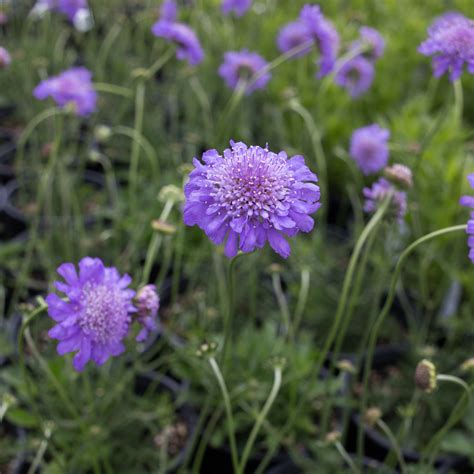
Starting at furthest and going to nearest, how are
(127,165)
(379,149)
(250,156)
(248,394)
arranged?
(127,165), (379,149), (248,394), (250,156)

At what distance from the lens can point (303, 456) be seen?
119 centimetres

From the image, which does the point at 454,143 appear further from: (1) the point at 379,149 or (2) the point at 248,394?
(2) the point at 248,394

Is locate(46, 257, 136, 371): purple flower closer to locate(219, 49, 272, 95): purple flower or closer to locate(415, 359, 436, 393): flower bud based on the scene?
locate(415, 359, 436, 393): flower bud

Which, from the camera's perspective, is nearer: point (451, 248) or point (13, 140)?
point (451, 248)

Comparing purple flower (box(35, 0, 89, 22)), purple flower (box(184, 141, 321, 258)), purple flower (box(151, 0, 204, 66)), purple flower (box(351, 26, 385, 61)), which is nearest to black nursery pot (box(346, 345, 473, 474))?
purple flower (box(184, 141, 321, 258))

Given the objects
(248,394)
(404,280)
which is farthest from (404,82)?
(248,394)

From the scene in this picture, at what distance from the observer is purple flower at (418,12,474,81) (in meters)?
0.95

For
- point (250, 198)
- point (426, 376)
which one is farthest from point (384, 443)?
point (250, 198)

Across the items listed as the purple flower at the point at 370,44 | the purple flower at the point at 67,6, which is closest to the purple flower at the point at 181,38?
the purple flower at the point at 370,44

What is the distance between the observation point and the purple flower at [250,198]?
2.13 ft

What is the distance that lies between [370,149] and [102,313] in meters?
0.77

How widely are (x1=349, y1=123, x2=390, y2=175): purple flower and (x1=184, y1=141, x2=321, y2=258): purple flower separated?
28.3 inches

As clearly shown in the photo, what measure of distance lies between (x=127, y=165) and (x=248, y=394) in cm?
122

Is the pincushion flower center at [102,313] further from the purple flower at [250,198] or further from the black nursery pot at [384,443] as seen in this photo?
the black nursery pot at [384,443]
